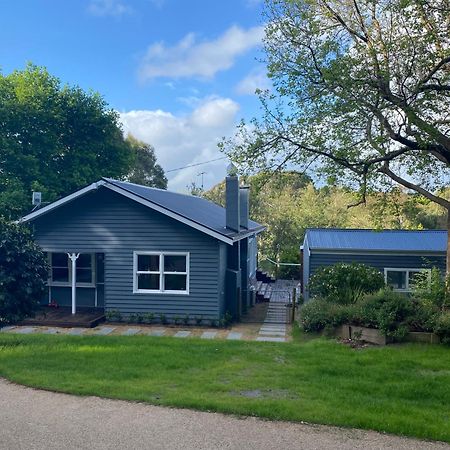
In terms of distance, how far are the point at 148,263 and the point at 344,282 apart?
644 cm

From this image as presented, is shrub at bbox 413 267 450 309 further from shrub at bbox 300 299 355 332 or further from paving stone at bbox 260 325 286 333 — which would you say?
paving stone at bbox 260 325 286 333

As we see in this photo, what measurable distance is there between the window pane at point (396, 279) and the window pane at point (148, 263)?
8568 mm

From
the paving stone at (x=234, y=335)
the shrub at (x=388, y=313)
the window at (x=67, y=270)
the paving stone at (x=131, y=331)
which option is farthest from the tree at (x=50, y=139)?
the shrub at (x=388, y=313)

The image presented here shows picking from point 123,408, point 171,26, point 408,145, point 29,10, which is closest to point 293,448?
point 123,408

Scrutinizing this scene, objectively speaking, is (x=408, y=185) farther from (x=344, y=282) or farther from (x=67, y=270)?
(x=67, y=270)

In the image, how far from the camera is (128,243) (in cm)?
1493

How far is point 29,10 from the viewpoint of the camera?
16688mm

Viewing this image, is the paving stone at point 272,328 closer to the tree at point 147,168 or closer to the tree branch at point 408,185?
the tree branch at point 408,185

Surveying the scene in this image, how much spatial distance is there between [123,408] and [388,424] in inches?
138

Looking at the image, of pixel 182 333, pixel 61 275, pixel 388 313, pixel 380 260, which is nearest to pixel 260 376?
pixel 388 313

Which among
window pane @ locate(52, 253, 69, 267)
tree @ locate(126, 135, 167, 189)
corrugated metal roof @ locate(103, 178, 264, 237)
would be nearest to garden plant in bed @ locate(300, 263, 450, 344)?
corrugated metal roof @ locate(103, 178, 264, 237)

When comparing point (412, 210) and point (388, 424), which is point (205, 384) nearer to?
point (388, 424)

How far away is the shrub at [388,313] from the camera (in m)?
Result: 10.9

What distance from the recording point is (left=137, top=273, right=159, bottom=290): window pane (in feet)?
49.2
